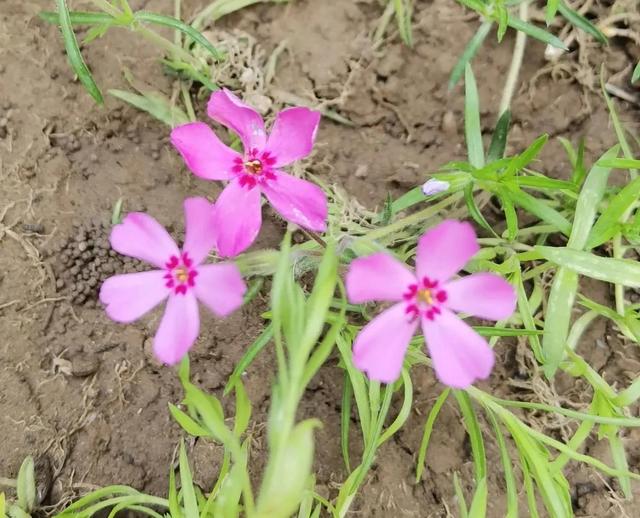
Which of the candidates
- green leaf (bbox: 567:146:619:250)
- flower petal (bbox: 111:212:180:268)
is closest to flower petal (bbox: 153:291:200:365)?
flower petal (bbox: 111:212:180:268)

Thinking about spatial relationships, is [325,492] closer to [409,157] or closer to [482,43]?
[409,157]

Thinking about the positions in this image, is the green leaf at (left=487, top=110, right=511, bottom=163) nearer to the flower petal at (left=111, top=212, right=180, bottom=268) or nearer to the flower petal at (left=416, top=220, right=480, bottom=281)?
the flower petal at (left=416, top=220, right=480, bottom=281)

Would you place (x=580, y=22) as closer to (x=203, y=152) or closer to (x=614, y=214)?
(x=614, y=214)

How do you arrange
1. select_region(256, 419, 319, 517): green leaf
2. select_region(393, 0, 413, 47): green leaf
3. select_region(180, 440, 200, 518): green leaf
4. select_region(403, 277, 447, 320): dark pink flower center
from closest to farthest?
select_region(256, 419, 319, 517): green leaf
select_region(403, 277, 447, 320): dark pink flower center
select_region(180, 440, 200, 518): green leaf
select_region(393, 0, 413, 47): green leaf

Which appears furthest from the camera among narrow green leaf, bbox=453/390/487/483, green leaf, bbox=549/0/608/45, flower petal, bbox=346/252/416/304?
green leaf, bbox=549/0/608/45

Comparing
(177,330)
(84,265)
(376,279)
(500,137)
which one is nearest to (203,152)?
(177,330)
